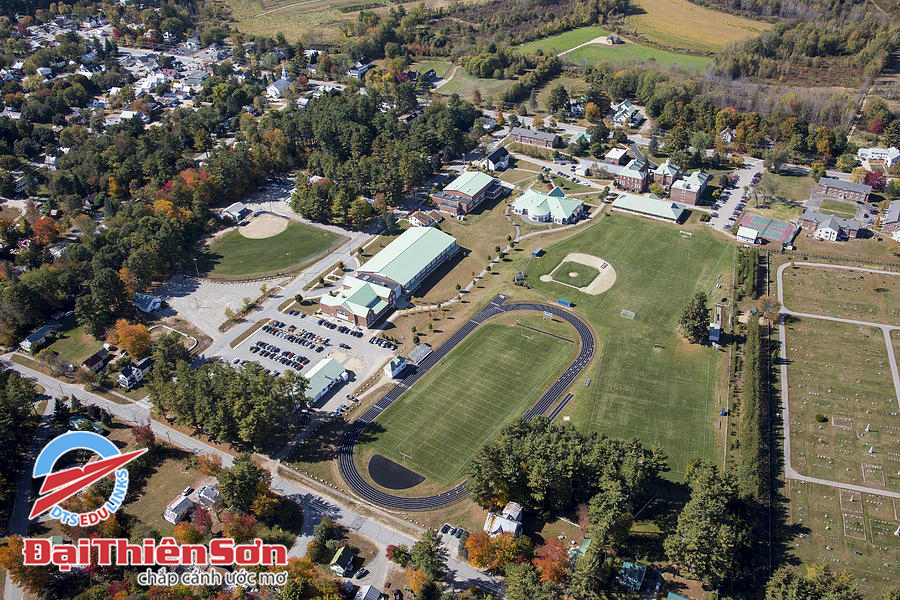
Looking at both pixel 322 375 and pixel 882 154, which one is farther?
pixel 882 154

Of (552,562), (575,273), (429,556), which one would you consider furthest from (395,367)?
(575,273)

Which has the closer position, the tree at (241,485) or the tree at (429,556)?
the tree at (429,556)

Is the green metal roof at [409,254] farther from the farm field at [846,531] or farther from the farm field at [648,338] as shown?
the farm field at [846,531]

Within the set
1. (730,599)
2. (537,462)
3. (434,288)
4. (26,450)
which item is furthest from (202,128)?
(730,599)

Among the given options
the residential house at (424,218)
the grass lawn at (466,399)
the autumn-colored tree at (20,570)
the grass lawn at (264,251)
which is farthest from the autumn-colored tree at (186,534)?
the residential house at (424,218)

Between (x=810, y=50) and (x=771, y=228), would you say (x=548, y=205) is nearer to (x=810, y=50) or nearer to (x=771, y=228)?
(x=771, y=228)

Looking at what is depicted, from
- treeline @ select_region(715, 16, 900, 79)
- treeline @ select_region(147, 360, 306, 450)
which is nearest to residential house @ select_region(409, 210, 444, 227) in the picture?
treeline @ select_region(147, 360, 306, 450)
